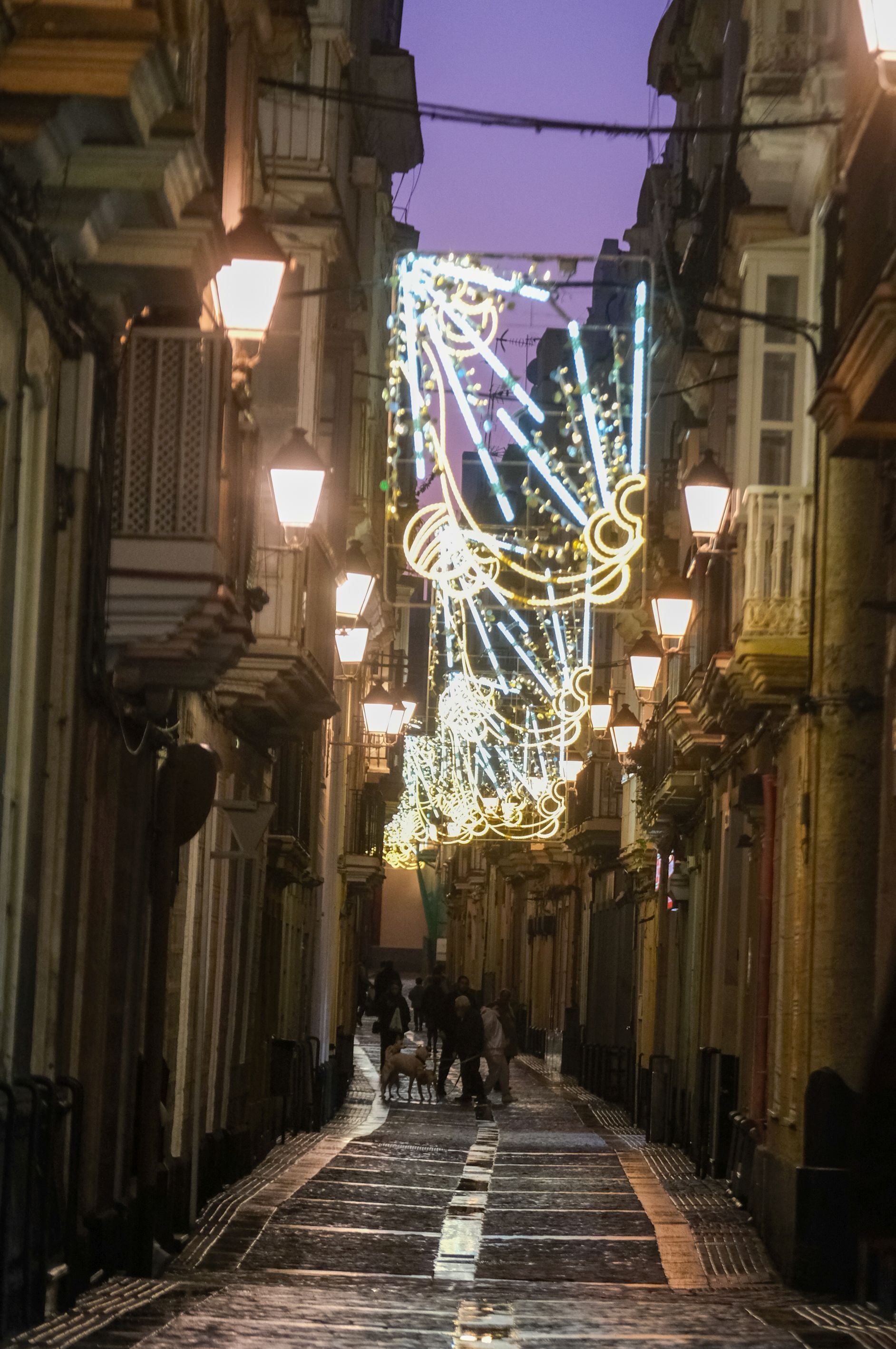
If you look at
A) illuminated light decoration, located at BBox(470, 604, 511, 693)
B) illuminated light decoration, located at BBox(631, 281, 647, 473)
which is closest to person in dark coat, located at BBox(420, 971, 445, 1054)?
illuminated light decoration, located at BBox(470, 604, 511, 693)

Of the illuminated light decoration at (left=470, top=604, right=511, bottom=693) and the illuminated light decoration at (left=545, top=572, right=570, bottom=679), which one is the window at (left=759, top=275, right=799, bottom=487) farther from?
the illuminated light decoration at (left=545, top=572, right=570, bottom=679)

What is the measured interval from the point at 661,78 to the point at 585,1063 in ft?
60.8

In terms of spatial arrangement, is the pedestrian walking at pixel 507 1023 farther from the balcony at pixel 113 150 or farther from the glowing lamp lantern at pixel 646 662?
the balcony at pixel 113 150

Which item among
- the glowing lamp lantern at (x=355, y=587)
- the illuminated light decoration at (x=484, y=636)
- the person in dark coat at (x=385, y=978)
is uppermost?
the illuminated light decoration at (x=484, y=636)

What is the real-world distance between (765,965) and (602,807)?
2147 cm

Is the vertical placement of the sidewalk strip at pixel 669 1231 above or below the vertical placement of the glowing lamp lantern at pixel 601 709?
below

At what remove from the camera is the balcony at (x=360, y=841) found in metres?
39.3

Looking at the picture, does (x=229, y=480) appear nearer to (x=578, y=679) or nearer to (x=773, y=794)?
(x=773, y=794)

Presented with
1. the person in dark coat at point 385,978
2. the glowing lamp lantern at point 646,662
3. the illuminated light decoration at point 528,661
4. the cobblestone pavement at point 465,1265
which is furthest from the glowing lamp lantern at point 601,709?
the person in dark coat at point 385,978

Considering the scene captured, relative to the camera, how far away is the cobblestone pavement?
10.8 meters

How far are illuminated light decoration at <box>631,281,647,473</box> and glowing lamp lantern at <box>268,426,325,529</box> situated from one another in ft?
18.5

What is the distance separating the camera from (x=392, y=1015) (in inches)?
1500

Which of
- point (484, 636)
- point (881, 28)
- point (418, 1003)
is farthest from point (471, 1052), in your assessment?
point (881, 28)

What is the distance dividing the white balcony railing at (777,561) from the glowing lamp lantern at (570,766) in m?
22.5
